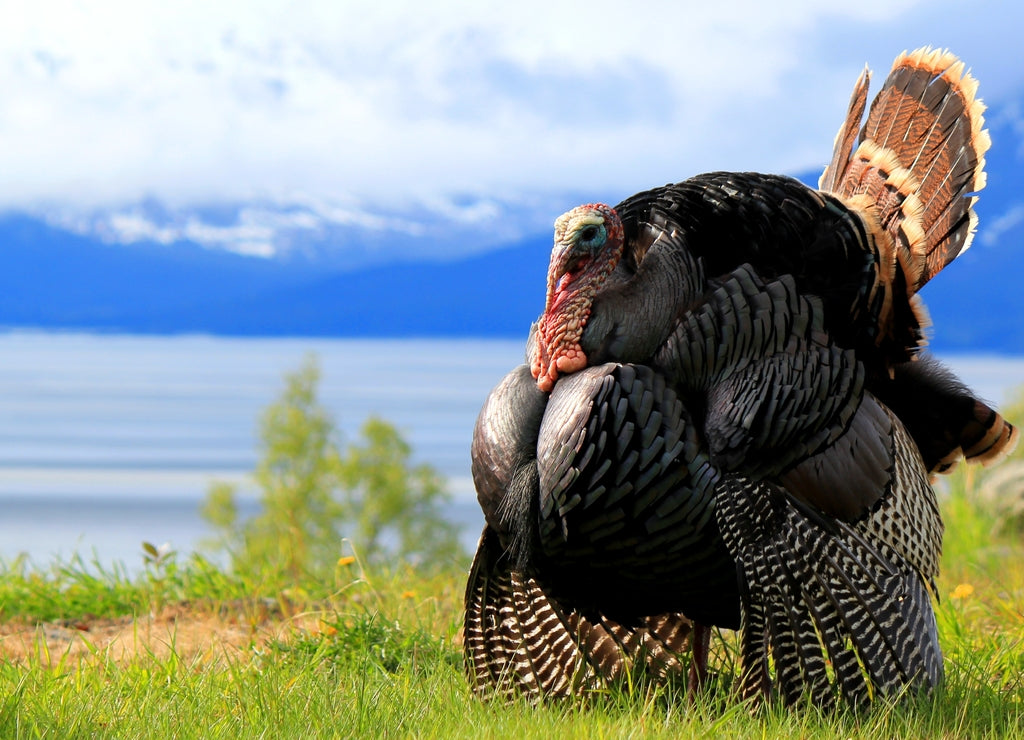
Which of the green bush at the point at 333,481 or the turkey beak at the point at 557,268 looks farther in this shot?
the green bush at the point at 333,481

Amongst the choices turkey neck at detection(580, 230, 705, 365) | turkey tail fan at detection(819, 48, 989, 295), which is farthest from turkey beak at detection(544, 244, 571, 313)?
turkey tail fan at detection(819, 48, 989, 295)

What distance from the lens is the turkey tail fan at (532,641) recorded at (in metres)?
3.88

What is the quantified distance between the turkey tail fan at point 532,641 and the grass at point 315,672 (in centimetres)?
12

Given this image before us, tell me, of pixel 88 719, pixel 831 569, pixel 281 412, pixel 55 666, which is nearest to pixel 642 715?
pixel 831 569

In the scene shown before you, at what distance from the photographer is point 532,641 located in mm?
3967

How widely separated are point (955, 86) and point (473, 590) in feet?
8.43

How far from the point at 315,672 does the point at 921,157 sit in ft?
9.29

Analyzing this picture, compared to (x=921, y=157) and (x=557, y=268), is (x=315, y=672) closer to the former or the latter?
(x=557, y=268)

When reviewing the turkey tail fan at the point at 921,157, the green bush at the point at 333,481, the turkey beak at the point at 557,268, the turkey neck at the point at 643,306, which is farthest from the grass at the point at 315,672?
the green bush at the point at 333,481

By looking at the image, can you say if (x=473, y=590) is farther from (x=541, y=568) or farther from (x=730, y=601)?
(x=730, y=601)

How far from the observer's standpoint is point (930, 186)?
4.27 metres

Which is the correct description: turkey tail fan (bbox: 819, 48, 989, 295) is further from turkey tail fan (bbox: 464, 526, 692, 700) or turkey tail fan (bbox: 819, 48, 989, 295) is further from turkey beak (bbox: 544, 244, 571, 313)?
turkey tail fan (bbox: 464, 526, 692, 700)

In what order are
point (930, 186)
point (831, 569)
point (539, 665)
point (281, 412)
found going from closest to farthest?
point (831, 569)
point (539, 665)
point (930, 186)
point (281, 412)

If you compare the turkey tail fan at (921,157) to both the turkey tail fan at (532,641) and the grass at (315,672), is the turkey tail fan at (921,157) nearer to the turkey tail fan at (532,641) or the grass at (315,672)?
the grass at (315,672)
